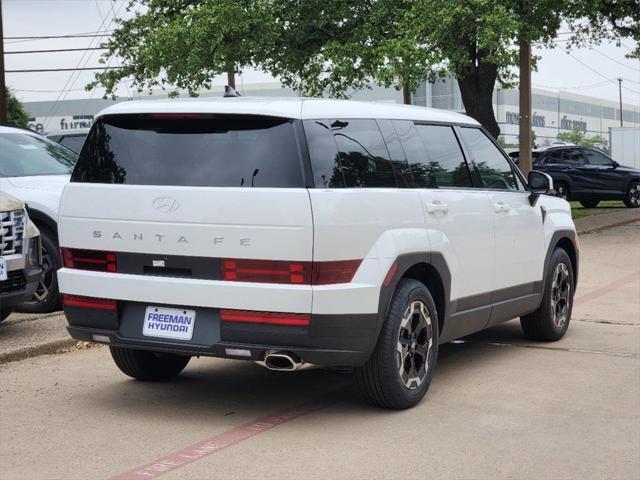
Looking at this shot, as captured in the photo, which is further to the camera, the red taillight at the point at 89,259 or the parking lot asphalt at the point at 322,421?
the red taillight at the point at 89,259

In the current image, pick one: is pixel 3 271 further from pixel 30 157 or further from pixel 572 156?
pixel 572 156

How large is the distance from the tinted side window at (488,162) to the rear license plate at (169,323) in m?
2.68

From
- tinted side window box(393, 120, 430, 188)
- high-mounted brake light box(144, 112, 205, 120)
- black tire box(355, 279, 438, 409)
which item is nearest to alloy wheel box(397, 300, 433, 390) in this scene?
black tire box(355, 279, 438, 409)

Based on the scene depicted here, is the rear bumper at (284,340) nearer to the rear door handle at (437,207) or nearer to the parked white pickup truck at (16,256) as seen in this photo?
the rear door handle at (437,207)

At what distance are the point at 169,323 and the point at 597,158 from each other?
84.0 ft

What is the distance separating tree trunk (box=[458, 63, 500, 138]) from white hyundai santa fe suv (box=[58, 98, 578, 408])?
19615mm

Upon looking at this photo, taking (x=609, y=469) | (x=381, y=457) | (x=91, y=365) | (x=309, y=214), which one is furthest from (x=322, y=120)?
(x=91, y=365)

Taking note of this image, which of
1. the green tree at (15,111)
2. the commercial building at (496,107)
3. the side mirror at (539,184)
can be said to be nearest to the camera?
the side mirror at (539,184)

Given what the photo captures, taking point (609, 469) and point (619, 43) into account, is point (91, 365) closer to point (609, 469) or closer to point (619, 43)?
point (609, 469)

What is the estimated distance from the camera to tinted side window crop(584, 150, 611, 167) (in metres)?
29.8

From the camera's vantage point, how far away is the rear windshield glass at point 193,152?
598 centimetres

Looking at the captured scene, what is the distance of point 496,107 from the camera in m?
113

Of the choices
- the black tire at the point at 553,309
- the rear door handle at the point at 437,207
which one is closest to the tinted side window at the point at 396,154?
the rear door handle at the point at 437,207

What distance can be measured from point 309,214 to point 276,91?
110m
